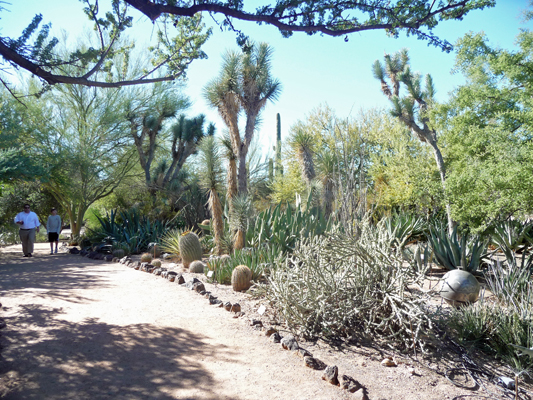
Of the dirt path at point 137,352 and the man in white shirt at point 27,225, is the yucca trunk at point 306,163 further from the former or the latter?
the man in white shirt at point 27,225

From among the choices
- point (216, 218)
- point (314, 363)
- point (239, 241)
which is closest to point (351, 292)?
point (314, 363)

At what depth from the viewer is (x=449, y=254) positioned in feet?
24.1

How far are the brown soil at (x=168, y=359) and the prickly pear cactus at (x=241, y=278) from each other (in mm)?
673

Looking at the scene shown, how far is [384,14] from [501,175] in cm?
478

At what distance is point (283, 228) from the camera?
7906mm

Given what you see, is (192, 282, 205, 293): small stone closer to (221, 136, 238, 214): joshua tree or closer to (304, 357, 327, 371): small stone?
(304, 357, 327, 371): small stone

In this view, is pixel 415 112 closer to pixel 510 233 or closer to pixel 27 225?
pixel 510 233

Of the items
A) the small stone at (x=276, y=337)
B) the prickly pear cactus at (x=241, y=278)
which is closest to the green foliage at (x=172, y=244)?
the prickly pear cactus at (x=241, y=278)

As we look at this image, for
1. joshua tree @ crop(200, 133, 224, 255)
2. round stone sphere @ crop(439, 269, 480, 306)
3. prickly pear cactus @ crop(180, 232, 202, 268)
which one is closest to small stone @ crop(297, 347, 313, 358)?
round stone sphere @ crop(439, 269, 480, 306)

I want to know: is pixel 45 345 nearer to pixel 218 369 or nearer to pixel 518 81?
pixel 218 369

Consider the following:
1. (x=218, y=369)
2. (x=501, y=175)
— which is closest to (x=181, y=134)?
(x=501, y=175)

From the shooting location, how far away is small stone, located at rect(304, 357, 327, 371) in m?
3.28

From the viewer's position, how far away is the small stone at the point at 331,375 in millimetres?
3014

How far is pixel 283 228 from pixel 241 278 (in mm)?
1975
